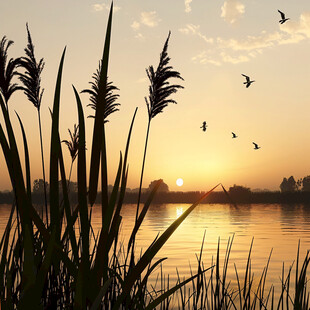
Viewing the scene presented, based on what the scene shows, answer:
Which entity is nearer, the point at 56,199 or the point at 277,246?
the point at 56,199

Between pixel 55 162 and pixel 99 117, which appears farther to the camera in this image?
pixel 55 162

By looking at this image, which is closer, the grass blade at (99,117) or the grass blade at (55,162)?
the grass blade at (99,117)

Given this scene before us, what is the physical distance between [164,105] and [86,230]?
2.81 metres

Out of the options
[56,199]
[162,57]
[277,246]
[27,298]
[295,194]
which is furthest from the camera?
[295,194]

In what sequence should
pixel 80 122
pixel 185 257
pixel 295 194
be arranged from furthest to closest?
pixel 295 194 < pixel 185 257 < pixel 80 122

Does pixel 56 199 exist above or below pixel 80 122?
below

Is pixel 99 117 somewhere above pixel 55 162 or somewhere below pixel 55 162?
above

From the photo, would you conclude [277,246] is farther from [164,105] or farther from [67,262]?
[67,262]

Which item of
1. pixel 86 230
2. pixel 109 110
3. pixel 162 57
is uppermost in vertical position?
pixel 162 57

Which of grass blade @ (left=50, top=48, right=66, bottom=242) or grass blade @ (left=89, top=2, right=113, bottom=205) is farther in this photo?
grass blade @ (left=50, top=48, right=66, bottom=242)

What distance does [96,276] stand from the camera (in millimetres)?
2107

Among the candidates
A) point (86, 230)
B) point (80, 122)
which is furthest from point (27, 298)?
point (80, 122)

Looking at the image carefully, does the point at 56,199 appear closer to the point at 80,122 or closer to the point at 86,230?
the point at 86,230

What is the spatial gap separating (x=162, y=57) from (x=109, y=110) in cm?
73
